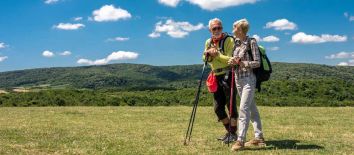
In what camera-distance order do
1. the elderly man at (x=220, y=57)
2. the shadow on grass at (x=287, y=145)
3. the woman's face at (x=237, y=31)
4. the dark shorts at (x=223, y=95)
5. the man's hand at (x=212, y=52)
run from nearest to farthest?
the woman's face at (x=237, y=31) → the shadow on grass at (x=287, y=145) → the man's hand at (x=212, y=52) → the elderly man at (x=220, y=57) → the dark shorts at (x=223, y=95)

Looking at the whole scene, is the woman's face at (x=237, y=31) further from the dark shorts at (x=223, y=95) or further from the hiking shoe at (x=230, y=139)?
the hiking shoe at (x=230, y=139)

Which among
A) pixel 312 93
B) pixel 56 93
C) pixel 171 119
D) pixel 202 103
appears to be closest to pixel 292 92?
pixel 312 93

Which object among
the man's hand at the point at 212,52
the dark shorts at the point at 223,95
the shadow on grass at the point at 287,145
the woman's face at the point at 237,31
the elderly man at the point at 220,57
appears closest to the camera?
the woman's face at the point at 237,31

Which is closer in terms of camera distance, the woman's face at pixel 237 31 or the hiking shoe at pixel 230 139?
the woman's face at pixel 237 31

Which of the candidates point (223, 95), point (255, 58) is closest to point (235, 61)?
point (255, 58)

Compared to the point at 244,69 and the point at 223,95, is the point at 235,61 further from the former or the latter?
the point at 223,95

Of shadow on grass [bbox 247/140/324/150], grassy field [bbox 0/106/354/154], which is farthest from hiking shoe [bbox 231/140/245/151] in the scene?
shadow on grass [bbox 247/140/324/150]

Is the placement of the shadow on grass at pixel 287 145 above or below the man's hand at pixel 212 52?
below

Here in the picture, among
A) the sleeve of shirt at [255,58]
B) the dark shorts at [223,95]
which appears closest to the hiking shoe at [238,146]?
the dark shorts at [223,95]

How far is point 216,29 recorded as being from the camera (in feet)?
36.1

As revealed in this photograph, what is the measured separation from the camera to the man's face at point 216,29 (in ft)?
36.0

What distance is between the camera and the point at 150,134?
13477mm

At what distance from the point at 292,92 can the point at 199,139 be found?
38.9 metres

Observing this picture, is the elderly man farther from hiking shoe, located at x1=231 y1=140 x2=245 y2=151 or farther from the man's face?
hiking shoe, located at x1=231 y1=140 x2=245 y2=151
